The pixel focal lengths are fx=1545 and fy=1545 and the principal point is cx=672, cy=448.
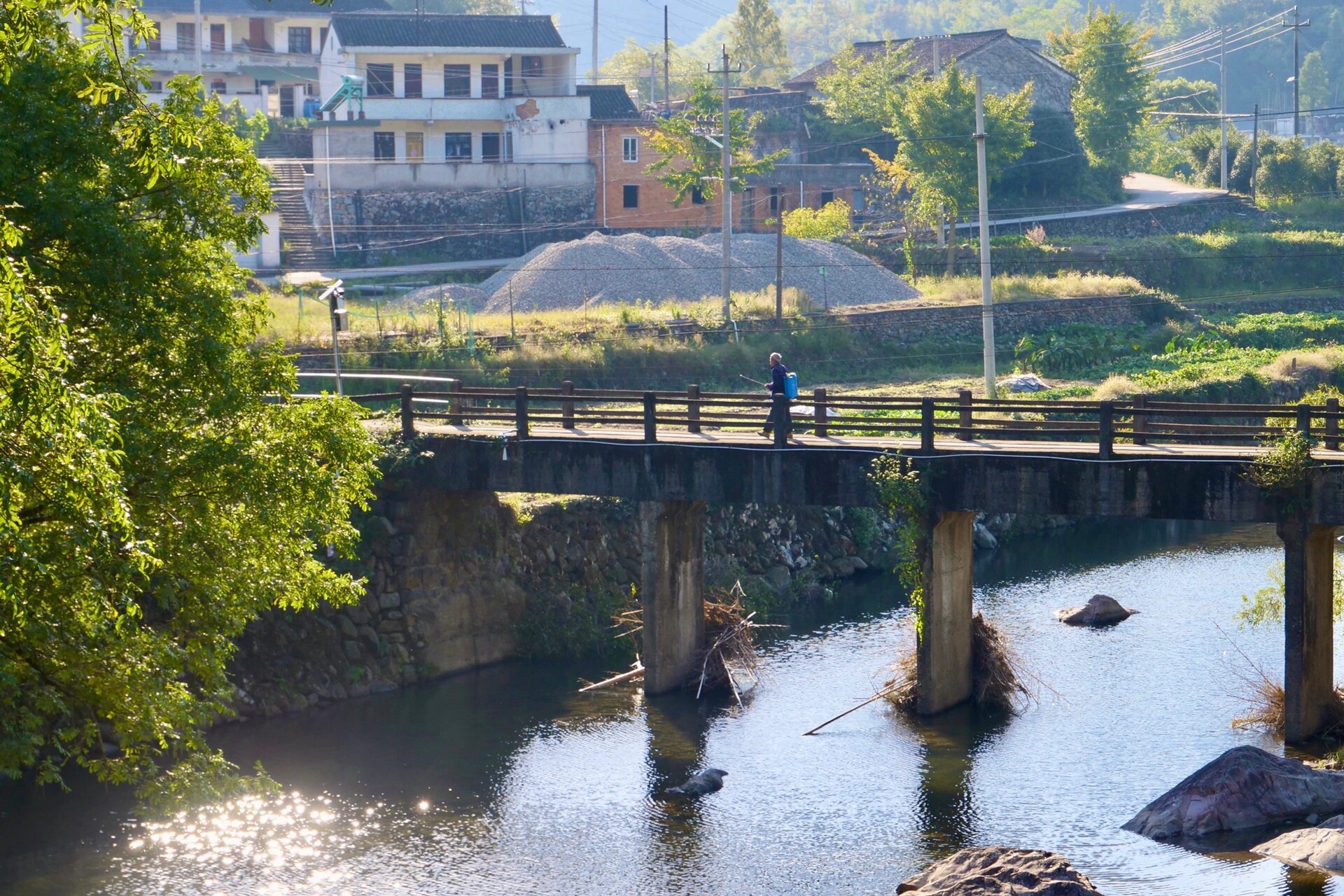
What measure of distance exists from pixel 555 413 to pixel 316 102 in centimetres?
6513

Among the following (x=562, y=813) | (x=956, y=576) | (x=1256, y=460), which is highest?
(x=1256, y=460)

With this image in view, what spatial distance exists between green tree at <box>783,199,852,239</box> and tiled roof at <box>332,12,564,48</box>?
51.8ft

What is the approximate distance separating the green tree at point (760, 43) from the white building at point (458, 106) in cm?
5792

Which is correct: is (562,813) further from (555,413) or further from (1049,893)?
(555,413)

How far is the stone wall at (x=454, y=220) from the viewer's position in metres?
74.4

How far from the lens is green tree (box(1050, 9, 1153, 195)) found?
312ft

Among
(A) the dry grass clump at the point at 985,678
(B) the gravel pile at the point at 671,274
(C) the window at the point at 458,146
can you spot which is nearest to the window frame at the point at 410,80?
(C) the window at the point at 458,146

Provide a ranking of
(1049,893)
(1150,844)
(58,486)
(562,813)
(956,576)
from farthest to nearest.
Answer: (956,576), (562,813), (1150,844), (1049,893), (58,486)

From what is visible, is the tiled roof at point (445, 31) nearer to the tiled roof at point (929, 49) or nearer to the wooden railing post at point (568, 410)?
the tiled roof at point (929, 49)

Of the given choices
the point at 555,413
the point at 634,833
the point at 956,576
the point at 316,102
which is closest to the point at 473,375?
the point at 555,413

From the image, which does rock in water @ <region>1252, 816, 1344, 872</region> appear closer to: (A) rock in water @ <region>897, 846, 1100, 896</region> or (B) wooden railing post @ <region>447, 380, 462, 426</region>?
(A) rock in water @ <region>897, 846, 1100, 896</region>

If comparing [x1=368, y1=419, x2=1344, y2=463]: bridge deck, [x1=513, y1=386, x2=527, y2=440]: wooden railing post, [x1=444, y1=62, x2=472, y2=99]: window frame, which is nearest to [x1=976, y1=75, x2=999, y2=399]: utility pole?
[x1=368, y1=419, x2=1344, y2=463]: bridge deck

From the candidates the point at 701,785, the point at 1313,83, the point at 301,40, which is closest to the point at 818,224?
the point at 301,40

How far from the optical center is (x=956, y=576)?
28000mm
